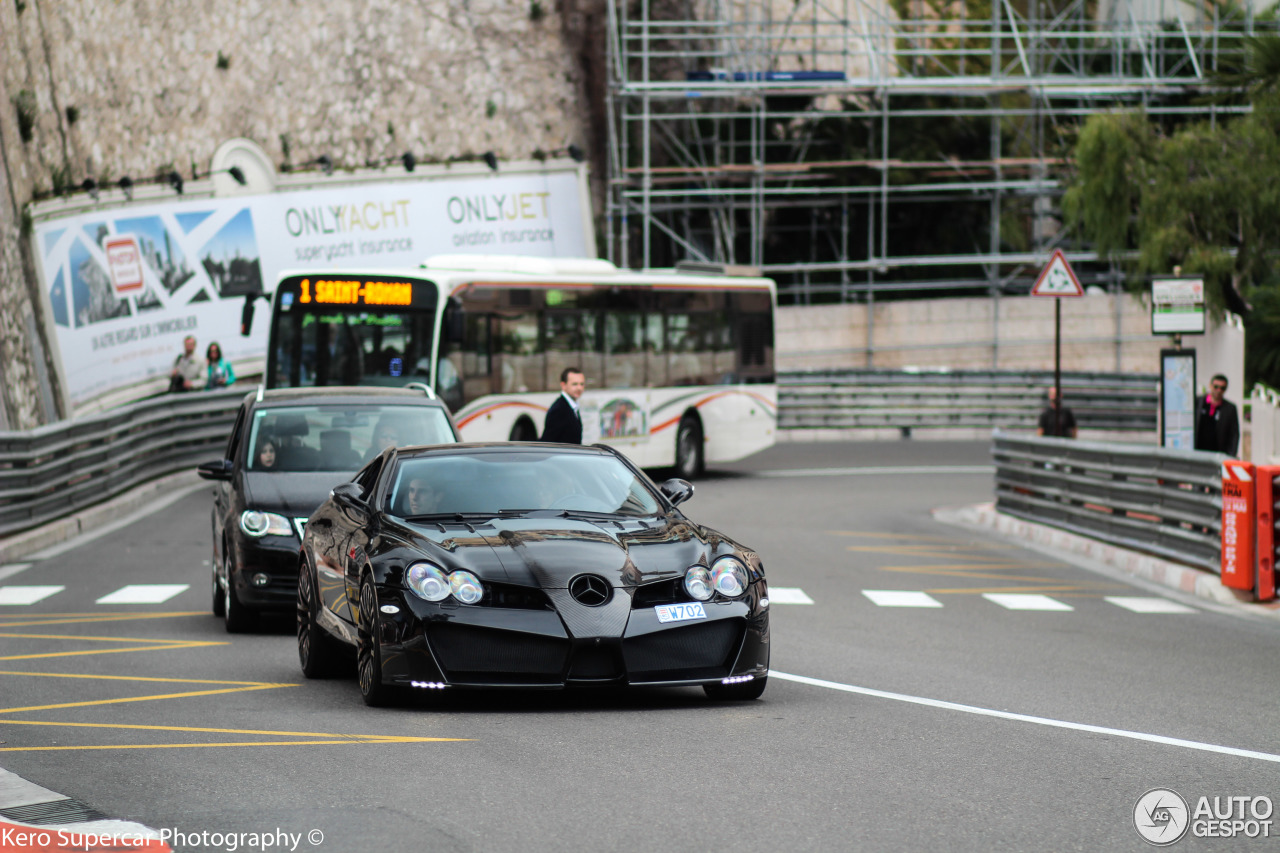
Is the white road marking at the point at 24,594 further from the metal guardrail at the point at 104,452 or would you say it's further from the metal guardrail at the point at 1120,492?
the metal guardrail at the point at 1120,492

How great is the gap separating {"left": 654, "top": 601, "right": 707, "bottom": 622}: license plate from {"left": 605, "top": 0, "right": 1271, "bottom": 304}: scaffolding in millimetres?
30598

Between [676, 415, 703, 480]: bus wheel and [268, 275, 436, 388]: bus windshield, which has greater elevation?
[268, 275, 436, 388]: bus windshield

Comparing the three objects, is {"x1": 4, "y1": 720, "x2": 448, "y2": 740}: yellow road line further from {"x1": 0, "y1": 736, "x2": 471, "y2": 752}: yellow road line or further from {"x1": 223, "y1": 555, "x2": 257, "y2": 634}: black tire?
{"x1": 223, "y1": 555, "x2": 257, "y2": 634}: black tire

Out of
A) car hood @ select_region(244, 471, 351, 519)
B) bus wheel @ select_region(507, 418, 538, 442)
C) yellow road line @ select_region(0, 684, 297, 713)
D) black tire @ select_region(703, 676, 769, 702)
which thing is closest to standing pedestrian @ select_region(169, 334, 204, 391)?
bus wheel @ select_region(507, 418, 538, 442)

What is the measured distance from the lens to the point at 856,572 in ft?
54.9

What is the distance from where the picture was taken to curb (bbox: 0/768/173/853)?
5406mm

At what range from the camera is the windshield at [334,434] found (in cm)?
1277

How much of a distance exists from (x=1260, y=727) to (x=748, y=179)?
3363 cm

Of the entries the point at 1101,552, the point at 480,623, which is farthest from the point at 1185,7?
the point at 480,623

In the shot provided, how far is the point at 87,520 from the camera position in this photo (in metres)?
20.0

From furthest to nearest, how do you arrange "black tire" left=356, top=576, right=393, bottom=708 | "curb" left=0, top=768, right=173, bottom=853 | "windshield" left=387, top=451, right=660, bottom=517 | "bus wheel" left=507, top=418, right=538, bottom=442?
"bus wheel" left=507, top=418, right=538, bottom=442
"windshield" left=387, top=451, right=660, bottom=517
"black tire" left=356, top=576, right=393, bottom=708
"curb" left=0, top=768, right=173, bottom=853

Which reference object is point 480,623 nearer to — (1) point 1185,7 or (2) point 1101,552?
(2) point 1101,552

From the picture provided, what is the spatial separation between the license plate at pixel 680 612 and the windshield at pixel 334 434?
4805mm

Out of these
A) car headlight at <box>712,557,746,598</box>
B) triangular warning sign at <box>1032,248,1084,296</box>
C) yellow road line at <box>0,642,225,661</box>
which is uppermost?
triangular warning sign at <box>1032,248,1084,296</box>
